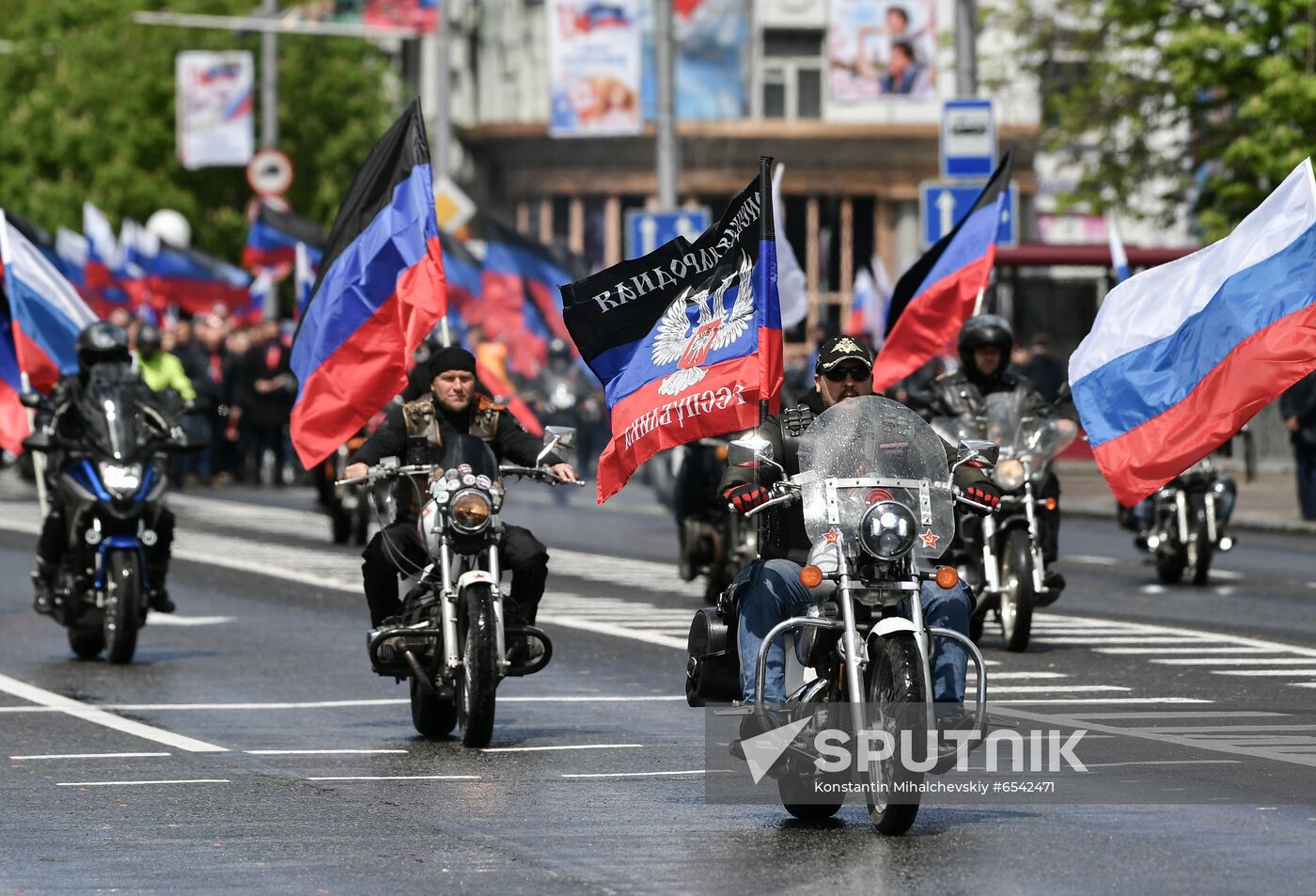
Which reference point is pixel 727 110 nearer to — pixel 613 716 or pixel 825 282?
pixel 825 282

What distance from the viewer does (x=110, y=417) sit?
15008mm

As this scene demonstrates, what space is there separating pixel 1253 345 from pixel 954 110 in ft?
48.1

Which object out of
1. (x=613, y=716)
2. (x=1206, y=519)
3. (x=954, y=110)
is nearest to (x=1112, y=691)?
(x=613, y=716)

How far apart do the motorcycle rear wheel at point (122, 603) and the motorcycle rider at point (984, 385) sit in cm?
441

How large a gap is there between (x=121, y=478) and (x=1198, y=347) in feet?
19.5

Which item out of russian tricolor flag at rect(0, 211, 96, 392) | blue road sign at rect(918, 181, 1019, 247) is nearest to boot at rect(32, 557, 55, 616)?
russian tricolor flag at rect(0, 211, 96, 392)

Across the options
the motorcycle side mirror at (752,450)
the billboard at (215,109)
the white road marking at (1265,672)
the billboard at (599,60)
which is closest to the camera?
the motorcycle side mirror at (752,450)

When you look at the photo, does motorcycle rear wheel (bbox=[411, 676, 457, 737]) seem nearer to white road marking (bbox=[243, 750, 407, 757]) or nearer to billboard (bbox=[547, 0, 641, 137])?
white road marking (bbox=[243, 750, 407, 757])

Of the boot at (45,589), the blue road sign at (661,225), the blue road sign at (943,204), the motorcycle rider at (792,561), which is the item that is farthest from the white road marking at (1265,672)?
the blue road sign at (661,225)

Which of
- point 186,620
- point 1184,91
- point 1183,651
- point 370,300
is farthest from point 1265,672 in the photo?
point 1184,91

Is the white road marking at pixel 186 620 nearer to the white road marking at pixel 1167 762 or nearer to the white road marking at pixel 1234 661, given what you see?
the white road marking at pixel 1234 661

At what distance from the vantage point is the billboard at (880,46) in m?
41.9

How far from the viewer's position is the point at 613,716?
1266 centimetres

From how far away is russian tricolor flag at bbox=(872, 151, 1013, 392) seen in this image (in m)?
18.5
